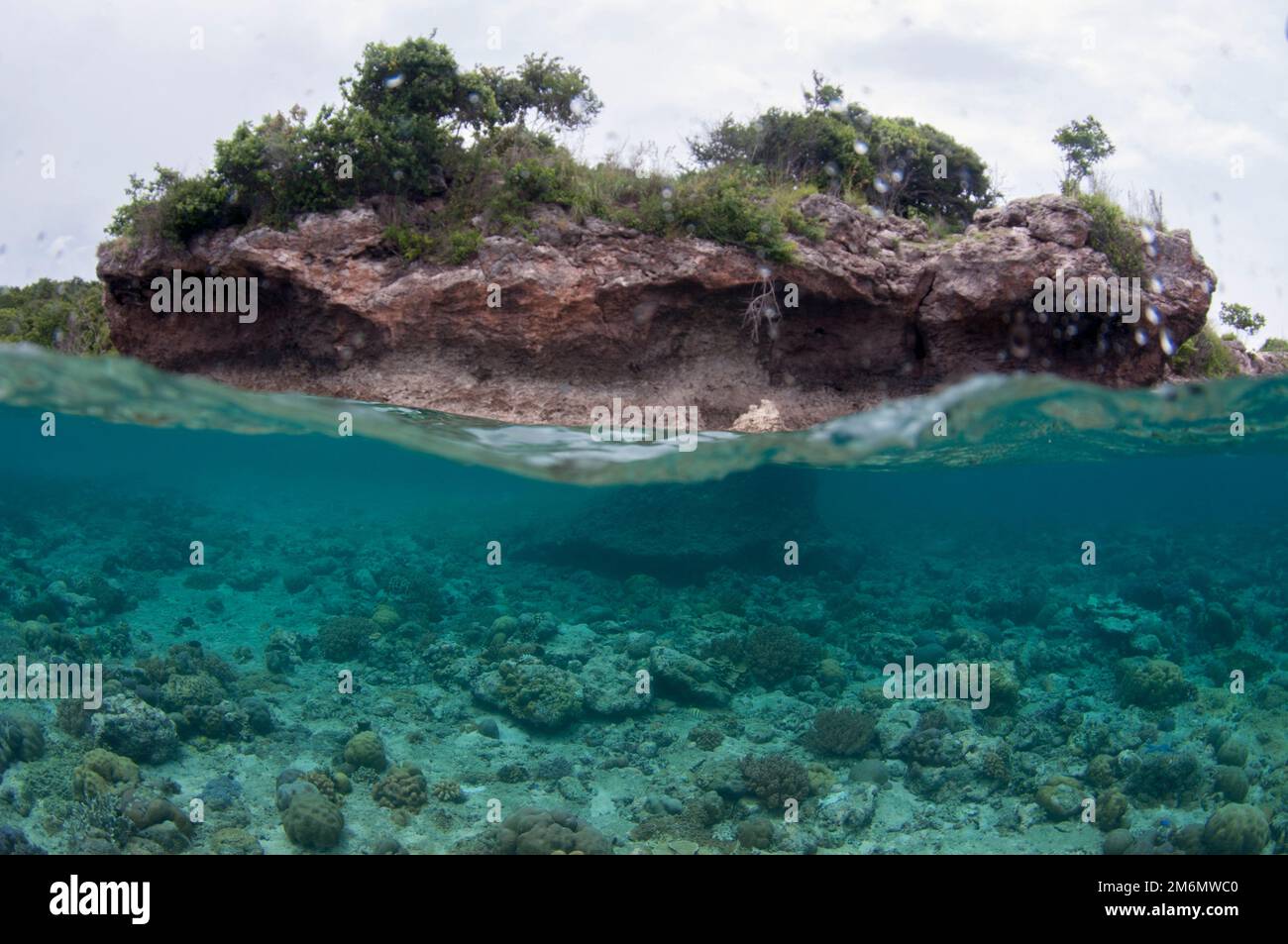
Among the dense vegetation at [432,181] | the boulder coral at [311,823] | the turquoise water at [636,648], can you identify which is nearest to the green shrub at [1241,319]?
the turquoise water at [636,648]

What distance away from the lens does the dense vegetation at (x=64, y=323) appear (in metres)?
18.5

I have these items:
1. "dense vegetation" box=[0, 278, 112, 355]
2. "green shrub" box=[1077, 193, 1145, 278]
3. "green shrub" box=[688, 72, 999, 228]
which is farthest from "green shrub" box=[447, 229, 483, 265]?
"green shrub" box=[1077, 193, 1145, 278]

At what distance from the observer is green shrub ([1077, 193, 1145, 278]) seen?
15422 mm

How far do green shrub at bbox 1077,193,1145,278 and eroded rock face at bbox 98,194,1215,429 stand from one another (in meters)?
0.39

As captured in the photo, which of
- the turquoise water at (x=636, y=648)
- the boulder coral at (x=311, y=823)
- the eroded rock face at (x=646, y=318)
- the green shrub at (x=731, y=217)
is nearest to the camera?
the boulder coral at (x=311, y=823)

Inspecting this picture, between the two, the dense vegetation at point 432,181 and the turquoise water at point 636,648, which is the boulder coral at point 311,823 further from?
the dense vegetation at point 432,181

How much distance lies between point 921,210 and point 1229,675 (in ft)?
38.0

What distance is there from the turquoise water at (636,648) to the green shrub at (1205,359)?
1371mm

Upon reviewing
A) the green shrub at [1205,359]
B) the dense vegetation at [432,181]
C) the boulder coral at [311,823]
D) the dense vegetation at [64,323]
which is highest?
the dense vegetation at [432,181]

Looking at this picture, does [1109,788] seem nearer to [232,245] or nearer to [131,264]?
[232,245]

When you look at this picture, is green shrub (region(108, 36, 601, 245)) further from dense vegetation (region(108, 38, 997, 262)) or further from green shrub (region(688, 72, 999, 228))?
green shrub (region(688, 72, 999, 228))

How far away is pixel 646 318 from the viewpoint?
15.2 m

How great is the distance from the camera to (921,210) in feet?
62.7

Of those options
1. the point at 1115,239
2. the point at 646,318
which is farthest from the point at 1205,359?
the point at 646,318
